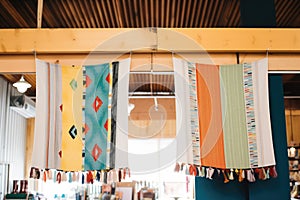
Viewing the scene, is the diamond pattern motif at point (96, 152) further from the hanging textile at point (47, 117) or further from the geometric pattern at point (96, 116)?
the hanging textile at point (47, 117)

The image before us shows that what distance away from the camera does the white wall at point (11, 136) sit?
809 centimetres

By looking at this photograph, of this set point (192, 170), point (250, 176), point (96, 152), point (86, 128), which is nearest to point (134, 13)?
point (86, 128)

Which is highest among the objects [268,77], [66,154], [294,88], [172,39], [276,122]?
[294,88]

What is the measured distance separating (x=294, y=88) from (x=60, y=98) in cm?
777

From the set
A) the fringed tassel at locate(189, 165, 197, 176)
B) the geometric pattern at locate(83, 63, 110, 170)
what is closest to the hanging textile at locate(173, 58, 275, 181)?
the fringed tassel at locate(189, 165, 197, 176)

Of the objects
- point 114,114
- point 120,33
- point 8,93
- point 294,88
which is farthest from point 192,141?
point 294,88

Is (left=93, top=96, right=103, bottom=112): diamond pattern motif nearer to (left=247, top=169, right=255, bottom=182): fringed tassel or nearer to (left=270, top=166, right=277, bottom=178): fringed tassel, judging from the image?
(left=247, top=169, right=255, bottom=182): fringed tassel

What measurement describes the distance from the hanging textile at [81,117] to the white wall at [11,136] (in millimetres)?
5530

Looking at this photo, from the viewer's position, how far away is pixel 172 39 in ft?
10.0

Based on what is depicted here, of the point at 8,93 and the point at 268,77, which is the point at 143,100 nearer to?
the point at 8,93

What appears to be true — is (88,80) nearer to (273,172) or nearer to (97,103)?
(97,103)

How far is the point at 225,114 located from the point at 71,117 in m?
1.18

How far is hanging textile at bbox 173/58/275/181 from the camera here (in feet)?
9.38

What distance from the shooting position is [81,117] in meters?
2.90
